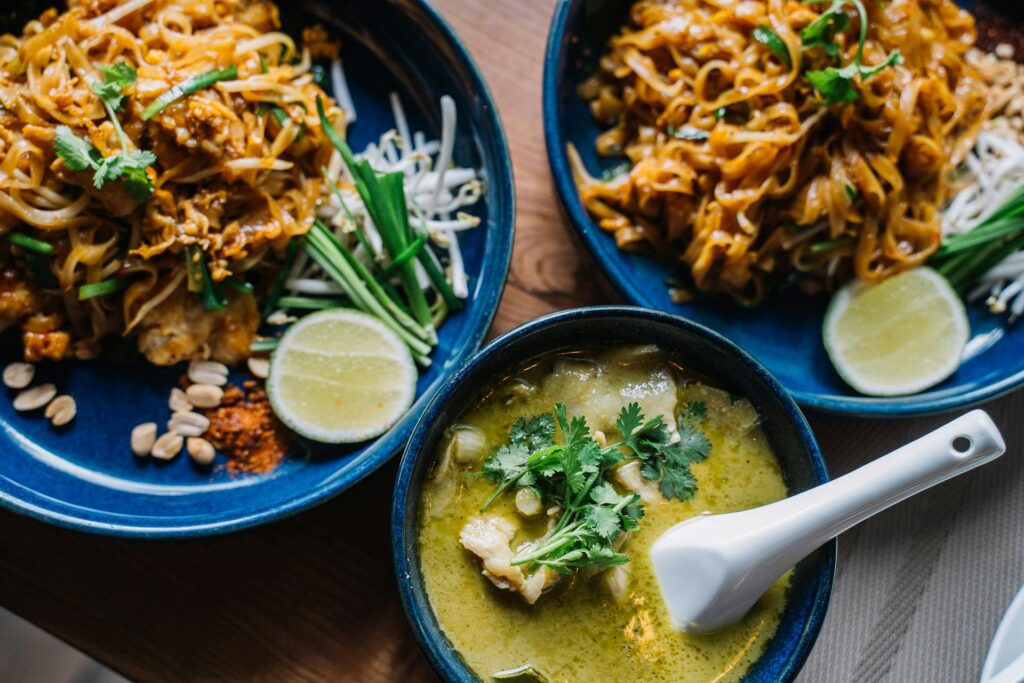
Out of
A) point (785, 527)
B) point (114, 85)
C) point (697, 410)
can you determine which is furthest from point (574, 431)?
point (114, 85)

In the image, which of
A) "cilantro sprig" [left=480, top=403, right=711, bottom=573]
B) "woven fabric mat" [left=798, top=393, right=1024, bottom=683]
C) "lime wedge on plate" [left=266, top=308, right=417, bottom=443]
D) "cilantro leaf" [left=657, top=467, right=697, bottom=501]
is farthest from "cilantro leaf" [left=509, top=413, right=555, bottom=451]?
"woven fabric mat" [left=798, top=393, right=1024, bottom=683]

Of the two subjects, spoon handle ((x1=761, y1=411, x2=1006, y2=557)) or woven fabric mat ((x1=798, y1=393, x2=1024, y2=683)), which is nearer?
spoon handle ((x1=761, y1=411, x2=1006, y2=557))

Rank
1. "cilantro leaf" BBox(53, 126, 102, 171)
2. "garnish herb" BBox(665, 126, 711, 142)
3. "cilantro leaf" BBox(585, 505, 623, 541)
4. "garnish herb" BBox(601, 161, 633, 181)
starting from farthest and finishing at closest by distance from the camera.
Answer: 1. "garnish herb" BBox(601, 161, 633, 181)
2. "garnish herb" BBox(665, 126, 711, 142)
3. "cilantro leaf" BBox(53, 126, 102, 171)
4. "cilantro leaf" BBox(585, 505, 623, 541)

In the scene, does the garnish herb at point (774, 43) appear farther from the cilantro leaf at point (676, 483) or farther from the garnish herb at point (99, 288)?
the garnish herb at point (99, 288)

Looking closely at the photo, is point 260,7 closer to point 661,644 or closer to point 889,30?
point 889,30

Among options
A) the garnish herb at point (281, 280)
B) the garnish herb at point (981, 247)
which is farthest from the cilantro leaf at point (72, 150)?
the garnish herb at point (981, 247)

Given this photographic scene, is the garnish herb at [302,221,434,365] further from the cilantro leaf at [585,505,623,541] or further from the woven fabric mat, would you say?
the woven fabric mat
